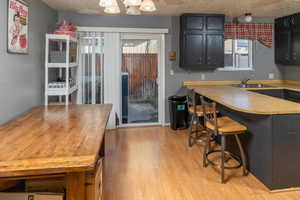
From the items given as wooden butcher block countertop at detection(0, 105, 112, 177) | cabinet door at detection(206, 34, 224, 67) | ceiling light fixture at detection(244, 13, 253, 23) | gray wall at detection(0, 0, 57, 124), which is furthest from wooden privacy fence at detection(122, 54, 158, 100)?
wooden butcher block countertop at detection(0, 105, 112, 177)

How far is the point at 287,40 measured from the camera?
16.3ft

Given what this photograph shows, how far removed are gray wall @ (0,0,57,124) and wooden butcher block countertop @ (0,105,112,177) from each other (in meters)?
0.26

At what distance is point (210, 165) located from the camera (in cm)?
313

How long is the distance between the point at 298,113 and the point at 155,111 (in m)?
3.22

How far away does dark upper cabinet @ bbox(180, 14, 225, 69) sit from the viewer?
15.7ft

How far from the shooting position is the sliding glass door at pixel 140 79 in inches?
199

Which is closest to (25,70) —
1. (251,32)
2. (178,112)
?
(178,112)

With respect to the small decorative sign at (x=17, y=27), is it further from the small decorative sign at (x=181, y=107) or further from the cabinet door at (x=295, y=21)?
the cabinet door at (x=295, y=21)

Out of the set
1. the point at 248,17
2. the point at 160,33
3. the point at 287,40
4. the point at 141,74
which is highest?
the point at 248,17

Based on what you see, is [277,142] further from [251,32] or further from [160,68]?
[251,32]

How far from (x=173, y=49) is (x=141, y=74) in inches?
34.6

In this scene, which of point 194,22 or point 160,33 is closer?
point 194,22

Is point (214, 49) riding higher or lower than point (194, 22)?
lower

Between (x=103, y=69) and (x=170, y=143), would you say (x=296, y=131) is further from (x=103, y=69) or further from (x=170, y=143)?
(x=103, y=69)
